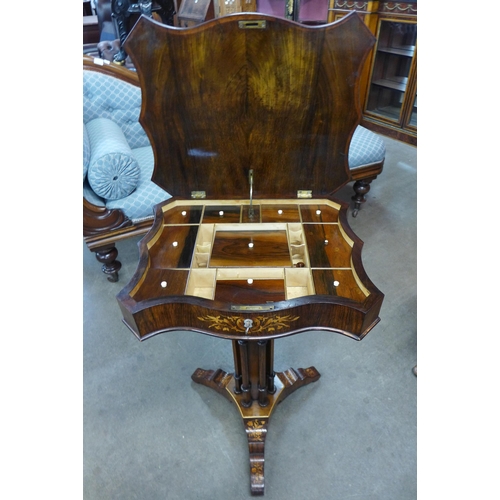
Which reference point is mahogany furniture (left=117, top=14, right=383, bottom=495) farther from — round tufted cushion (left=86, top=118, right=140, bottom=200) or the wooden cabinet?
the wooden cabinet

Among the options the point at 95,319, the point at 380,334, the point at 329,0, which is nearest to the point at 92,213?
the point at 95,319

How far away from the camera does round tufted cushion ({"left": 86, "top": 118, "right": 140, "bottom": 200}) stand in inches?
55.5

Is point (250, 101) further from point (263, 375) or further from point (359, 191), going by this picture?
point (359, 191)

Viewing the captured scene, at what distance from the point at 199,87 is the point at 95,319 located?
1.13 metres

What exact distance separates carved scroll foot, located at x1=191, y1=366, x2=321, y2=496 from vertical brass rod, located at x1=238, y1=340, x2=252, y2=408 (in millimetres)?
18

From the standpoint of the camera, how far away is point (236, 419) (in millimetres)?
1185

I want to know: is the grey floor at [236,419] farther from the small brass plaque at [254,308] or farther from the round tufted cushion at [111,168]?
the small brass plaque at [254,308]

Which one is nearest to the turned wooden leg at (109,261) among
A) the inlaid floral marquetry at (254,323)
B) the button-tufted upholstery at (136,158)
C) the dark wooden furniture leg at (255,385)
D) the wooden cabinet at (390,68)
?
the button-tufted upholstery at (136,158)

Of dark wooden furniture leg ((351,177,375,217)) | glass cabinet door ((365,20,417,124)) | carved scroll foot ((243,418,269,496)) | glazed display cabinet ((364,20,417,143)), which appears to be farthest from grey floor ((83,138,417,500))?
glass cabinet door ((365,20,417,124))

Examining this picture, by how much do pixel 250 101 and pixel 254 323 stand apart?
1.53ft

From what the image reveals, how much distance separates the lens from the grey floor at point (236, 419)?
104cm

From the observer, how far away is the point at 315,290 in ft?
2.26

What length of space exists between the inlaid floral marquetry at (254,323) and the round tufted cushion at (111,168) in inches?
38.6

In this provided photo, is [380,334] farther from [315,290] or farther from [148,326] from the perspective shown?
[148,326]
